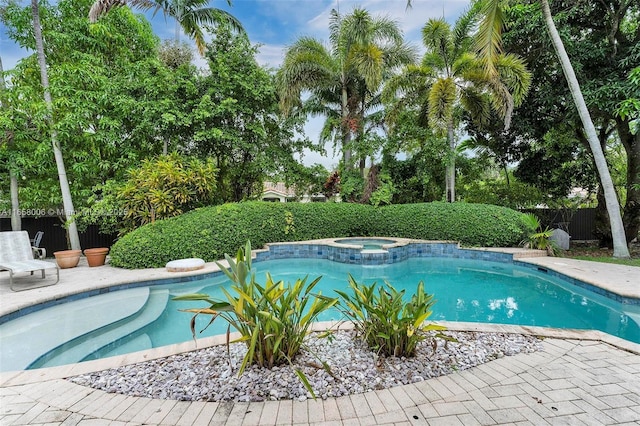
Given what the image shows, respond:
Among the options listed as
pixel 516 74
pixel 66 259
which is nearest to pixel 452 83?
pixel 516 74

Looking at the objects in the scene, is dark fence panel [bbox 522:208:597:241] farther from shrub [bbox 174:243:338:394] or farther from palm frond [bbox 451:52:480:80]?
shrub [bbox 174:243:338:394]

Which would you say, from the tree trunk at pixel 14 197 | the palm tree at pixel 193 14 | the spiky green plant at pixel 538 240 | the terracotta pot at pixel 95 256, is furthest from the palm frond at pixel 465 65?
the tree trunk at pixel 14 197

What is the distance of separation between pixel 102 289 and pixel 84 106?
589cm

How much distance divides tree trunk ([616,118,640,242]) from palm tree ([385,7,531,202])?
3.42m

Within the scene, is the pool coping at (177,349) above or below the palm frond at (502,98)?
below

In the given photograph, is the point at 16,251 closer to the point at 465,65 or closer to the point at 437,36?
→ the point at 437,36

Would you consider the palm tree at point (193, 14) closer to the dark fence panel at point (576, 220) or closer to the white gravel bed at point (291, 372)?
the white gravel bed at point (291, 372)

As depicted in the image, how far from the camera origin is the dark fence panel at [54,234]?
32.1ft

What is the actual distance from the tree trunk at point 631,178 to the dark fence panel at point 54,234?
16.6 metres

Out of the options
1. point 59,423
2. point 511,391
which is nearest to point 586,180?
point 511,391

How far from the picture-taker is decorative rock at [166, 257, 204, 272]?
693 cm

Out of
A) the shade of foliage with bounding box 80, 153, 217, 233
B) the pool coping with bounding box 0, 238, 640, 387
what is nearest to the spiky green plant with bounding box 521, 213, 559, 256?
the pool coping with bounding box 0, 238, 640, 387

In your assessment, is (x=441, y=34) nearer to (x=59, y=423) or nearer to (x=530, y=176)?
(x=530, y=176)

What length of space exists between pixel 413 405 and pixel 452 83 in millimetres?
10658
